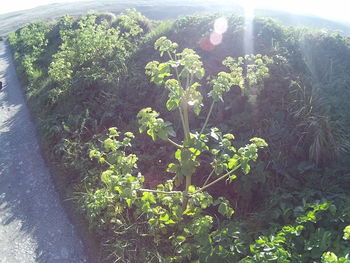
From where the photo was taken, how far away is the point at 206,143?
4648mm

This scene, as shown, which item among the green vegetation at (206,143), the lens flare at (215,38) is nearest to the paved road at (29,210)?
the green vegetation at (206,143)

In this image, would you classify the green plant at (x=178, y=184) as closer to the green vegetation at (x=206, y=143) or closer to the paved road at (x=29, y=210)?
→ the green vegetation at (x=206, y=143)

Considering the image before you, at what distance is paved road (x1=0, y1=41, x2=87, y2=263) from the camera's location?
3582mm

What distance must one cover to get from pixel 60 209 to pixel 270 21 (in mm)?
6221

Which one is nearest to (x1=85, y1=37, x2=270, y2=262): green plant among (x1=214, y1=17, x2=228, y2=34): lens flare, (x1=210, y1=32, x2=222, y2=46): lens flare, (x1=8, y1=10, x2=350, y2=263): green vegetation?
(x1=8, y1=10, x2=350, y2=263): green vegetation

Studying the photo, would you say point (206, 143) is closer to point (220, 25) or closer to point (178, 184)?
point (178, 184)

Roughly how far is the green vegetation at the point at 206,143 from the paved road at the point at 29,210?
270 mm

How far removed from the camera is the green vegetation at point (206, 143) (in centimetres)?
292

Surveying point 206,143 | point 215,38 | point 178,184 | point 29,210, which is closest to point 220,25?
point 215,38

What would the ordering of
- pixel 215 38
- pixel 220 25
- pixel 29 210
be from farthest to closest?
pixel 220 25, pixel 215 38, pixel 29 210

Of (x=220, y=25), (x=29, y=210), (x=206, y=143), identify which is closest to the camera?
(x=29, y=210)

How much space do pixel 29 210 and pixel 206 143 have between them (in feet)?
8.90

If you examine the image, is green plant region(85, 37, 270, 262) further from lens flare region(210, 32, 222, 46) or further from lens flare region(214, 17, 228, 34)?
lens flare region(214, 17, 228, 34)

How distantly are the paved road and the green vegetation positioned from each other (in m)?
0.27
